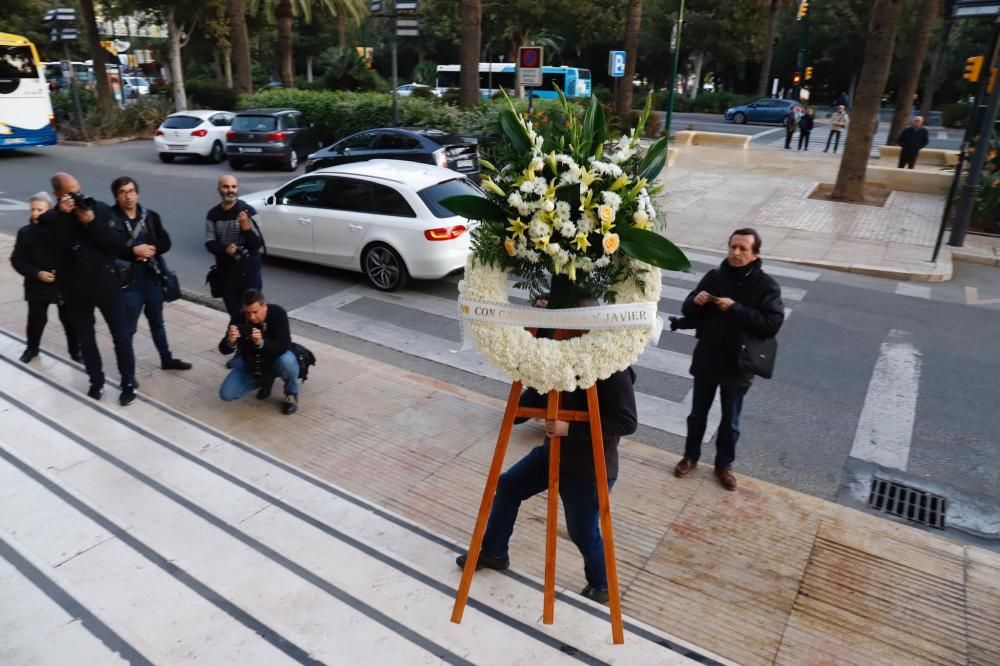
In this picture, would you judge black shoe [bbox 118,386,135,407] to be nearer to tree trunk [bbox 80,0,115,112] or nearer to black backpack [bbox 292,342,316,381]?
black backpack [bbox 292,342,316,381]

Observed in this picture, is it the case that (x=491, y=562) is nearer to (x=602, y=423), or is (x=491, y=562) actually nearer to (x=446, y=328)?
(x=602, y=423)

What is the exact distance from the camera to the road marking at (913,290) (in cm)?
1035

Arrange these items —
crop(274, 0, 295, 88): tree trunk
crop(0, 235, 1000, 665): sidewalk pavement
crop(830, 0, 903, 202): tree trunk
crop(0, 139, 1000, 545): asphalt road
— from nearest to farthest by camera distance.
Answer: crop(0, 235, 1000, 665): sidewalk pavement → crop(0, 139, 1000, 545): asphalt road → crop(830, 0, 903, 202): tree trunk → crop(274, 0, 295, 88): tree trunk

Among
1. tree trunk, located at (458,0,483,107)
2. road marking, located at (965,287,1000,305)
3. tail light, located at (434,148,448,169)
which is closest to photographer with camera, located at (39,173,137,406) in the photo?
tail light, located at (434,148,448,169)

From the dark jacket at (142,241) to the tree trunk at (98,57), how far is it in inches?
946

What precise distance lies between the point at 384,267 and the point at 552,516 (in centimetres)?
654

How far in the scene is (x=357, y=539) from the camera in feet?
14.6

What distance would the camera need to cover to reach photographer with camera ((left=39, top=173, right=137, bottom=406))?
5566 mm

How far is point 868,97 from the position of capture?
49.5 ft

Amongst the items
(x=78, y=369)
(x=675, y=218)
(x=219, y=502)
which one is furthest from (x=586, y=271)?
(x=675, y=218)

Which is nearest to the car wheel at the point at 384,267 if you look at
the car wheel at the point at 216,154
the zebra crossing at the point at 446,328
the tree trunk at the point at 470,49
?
the zebra crossing at the point at 446,328

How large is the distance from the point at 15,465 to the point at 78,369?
1.90m

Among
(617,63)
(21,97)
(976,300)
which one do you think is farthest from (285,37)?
(976,300)

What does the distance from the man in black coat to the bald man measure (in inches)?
161
